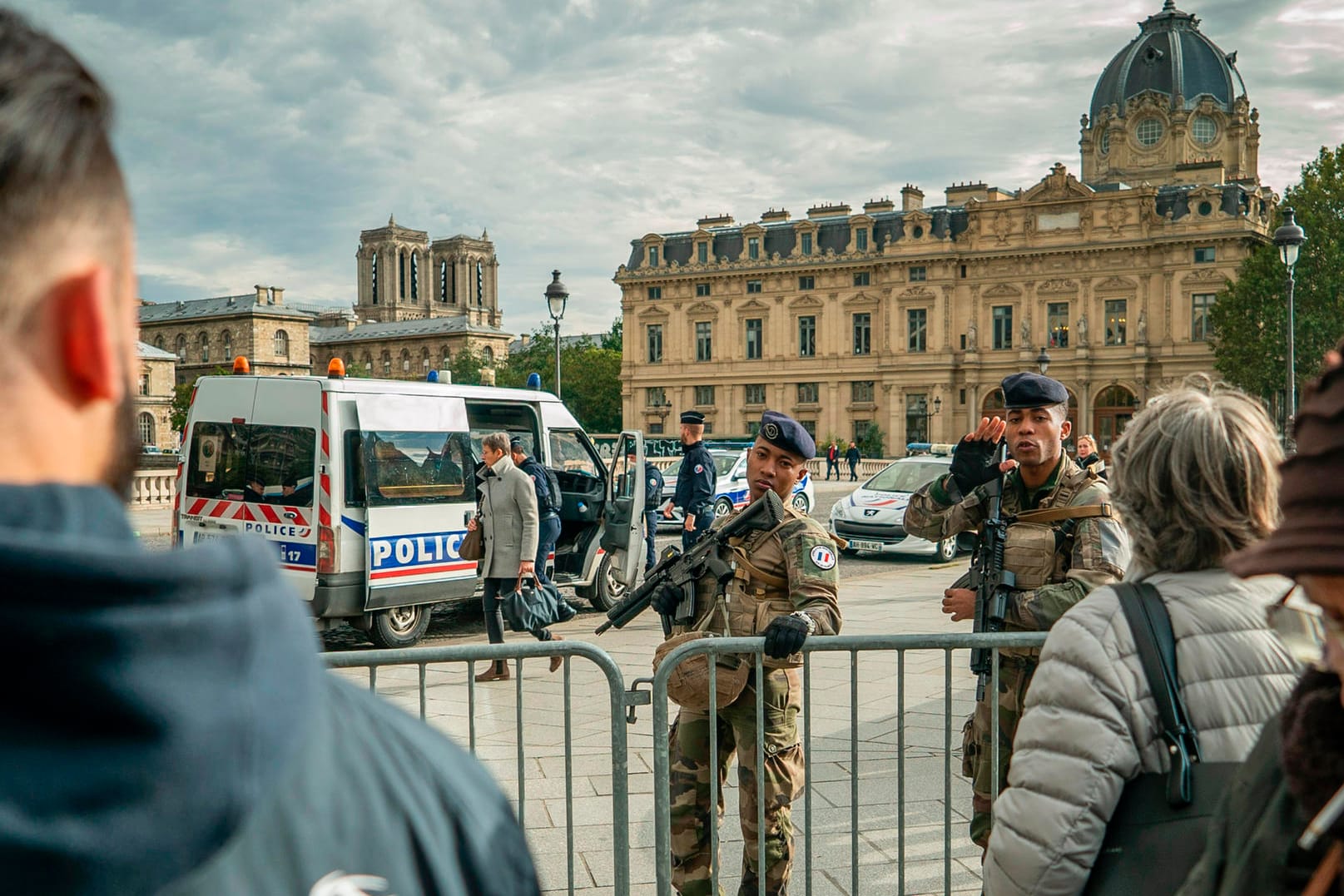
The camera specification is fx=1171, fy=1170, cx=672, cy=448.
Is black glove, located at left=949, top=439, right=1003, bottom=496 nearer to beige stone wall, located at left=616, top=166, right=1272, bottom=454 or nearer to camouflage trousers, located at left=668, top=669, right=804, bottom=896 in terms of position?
camouflage trousers, located at left=668, top=669, right=804, bottom=896

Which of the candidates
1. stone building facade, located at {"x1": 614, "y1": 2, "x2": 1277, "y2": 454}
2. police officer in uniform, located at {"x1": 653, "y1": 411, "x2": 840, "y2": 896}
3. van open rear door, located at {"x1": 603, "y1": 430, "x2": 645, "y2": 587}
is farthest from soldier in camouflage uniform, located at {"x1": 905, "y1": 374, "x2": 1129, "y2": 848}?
stone building facade, located at {"x1": 614, "y1": 2, "x2": 1277, "y2": 454}

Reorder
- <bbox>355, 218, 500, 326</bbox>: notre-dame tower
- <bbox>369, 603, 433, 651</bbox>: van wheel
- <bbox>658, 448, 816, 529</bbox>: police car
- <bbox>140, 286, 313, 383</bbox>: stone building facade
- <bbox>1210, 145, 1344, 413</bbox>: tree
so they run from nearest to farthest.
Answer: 1. <bbox>369, 603, 433, 651</bbox>: van wheel
2. <bbox>658, 448, 816, 529</bbox>: police car
3. <bbox>1210, 145, 1344, 413</bbox>: tree
4. <bbox>140, 286, 313, 383</bbox>: stone building facade
5. <bbox>355, 218, 500, 326</bbox>: notre-dame tower

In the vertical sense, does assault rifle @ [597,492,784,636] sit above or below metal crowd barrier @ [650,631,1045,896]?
above

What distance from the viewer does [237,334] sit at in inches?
4427

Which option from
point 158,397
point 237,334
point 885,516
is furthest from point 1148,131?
point 237,334

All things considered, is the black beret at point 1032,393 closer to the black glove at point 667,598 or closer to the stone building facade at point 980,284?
the black glove at point 667,598

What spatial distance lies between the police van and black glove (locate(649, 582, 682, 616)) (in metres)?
5.58

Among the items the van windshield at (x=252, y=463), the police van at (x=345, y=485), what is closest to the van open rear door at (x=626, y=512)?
the police van at (x=345, y=485)

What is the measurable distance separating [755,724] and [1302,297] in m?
46.5

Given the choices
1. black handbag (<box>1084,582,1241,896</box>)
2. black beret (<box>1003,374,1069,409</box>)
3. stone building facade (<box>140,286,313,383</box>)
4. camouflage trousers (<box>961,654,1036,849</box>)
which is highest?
stone building facade (<box>140,286,313,383</box>)

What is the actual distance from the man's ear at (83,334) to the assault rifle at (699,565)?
3640 millimetres

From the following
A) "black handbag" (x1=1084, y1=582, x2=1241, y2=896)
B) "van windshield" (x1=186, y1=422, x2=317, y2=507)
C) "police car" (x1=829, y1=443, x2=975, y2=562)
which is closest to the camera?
"black handbag" (x1=1084, y1=582, x2=1241, y2=896)

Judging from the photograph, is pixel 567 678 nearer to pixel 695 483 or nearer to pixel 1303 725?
pixel 1303 725

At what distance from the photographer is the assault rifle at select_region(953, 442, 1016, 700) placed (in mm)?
4168
